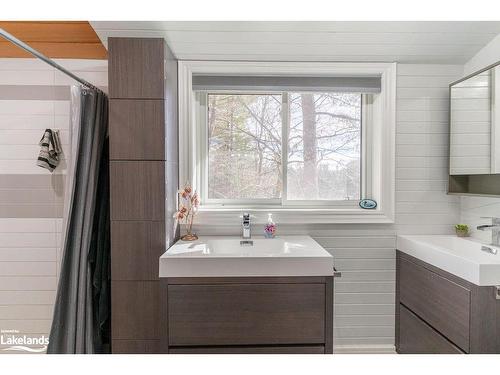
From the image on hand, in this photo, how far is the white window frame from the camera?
1.92 m

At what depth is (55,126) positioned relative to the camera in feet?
4.78

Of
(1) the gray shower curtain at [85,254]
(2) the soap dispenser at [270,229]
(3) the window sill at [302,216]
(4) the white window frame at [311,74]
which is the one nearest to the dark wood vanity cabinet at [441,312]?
(3) the window sill at [302,216]

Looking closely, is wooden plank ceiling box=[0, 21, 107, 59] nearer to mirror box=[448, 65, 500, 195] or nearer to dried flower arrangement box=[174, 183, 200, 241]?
dried flower arrangement box=[174, 183, 200, 241]

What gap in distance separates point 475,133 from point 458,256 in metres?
0.79

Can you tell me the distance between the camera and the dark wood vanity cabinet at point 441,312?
1.31m

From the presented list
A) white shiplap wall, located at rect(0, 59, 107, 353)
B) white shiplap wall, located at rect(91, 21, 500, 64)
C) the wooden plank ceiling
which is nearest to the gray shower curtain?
white shiplap wall, located at rect(0, 59, 107, 353)

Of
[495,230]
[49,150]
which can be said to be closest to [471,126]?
[495,230]

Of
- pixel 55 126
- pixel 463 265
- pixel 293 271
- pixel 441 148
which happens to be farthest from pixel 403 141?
pixel 55 126

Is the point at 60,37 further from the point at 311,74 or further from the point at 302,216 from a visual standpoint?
the point at 302,216

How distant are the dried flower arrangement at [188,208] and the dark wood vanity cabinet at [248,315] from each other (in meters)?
0.44

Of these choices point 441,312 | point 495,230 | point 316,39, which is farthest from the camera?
point 316,39

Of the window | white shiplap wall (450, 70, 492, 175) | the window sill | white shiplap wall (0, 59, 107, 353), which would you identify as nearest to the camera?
white shiplap wall (0, 59, 107, 353)

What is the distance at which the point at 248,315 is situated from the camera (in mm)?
1465

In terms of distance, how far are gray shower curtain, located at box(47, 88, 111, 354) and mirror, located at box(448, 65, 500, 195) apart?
2.15 meters
